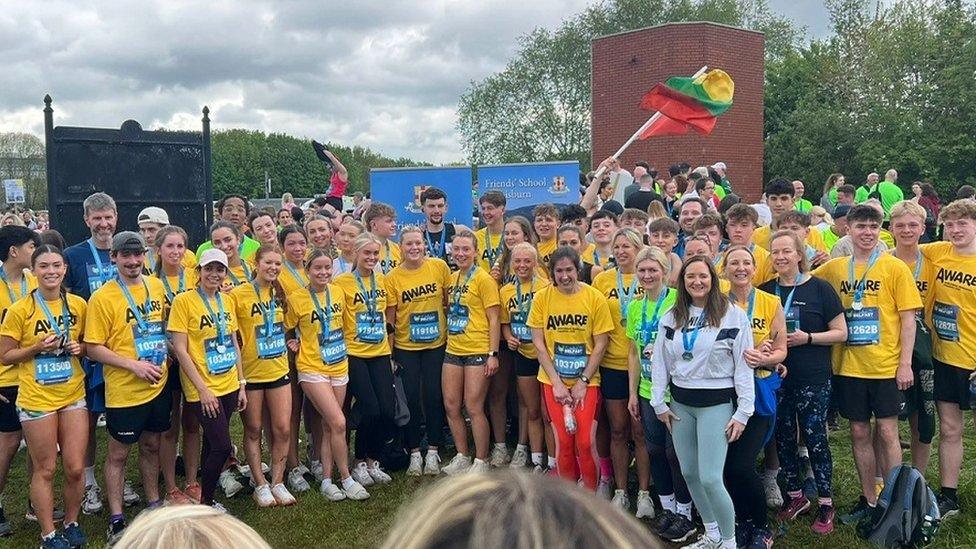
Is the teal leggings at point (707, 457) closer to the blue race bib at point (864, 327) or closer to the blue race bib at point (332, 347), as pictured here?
the blue race bib at point (864, 327)

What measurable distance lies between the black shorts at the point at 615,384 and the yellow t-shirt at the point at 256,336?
7.72 ft

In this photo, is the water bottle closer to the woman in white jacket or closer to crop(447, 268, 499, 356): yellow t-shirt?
the woman in white jacket

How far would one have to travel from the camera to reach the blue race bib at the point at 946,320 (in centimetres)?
475

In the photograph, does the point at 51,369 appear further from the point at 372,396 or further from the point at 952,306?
the point at 952,306

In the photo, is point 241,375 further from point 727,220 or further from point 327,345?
point 727,220

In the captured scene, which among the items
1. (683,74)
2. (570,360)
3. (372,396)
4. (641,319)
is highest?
(683,74)

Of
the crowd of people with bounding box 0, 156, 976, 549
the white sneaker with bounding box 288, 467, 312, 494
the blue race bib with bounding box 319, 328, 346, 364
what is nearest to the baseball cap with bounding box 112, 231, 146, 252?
the crowd of people with bounding box 0, 156, 976, 549

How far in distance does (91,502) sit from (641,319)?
4.23m

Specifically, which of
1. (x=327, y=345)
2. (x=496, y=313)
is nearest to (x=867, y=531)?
(x=496, y=313)

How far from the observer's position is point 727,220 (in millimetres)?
5586

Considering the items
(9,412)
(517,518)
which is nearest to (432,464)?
(9,412)

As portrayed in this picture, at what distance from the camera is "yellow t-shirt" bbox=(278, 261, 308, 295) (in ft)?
18.6

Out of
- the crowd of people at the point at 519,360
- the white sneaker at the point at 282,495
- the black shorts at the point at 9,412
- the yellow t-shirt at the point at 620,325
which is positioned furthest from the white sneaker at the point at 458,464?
the black shorts at the point at 9,412

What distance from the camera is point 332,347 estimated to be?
5.61 m
